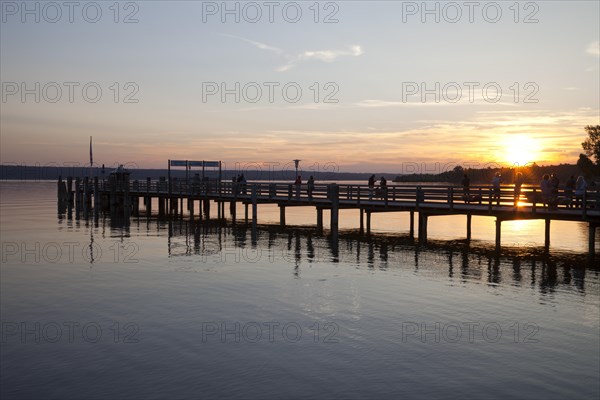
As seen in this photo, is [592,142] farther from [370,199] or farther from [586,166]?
[370,199]

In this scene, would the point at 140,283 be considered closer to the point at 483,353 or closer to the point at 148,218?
the point at 483,353

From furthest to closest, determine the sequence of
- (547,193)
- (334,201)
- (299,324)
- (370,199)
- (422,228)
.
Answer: (334,201) < (370,199) < (422,228) < (547,193) < (299,324)

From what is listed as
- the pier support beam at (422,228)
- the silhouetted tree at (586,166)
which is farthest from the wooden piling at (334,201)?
the silhouetted tree at (586,166)

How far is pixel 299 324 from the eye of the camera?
14367mm

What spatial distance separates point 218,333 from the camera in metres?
13.6

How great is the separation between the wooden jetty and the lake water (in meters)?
1.88

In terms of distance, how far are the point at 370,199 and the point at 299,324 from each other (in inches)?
822

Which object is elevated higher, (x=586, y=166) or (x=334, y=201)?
(x=586, y=166)

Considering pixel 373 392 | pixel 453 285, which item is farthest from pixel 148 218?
pixel 373 392

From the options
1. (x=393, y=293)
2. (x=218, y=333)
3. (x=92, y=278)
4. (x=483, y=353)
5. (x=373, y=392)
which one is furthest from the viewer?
(x=92, y=278)

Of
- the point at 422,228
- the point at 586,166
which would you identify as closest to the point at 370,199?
the point at 422,228

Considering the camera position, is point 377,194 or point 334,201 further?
point 334,201

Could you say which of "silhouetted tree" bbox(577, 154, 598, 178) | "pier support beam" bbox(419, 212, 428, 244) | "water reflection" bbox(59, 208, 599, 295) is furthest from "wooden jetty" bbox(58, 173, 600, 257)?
"silhouetted tree" bbox(577, 154, 598, 178)

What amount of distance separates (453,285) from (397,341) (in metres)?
6.49
